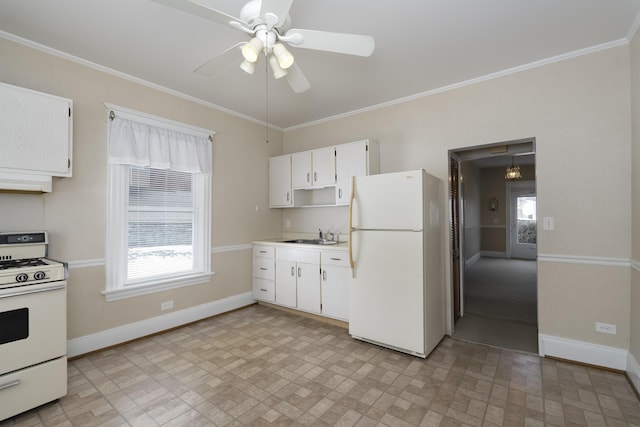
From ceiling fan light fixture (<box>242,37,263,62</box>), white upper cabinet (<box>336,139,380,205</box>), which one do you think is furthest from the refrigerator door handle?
ceiling fan light fixture (<box>242,37,263,62</box>)

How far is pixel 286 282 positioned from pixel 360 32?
293 cm

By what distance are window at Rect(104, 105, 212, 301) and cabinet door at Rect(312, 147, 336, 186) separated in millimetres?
1366

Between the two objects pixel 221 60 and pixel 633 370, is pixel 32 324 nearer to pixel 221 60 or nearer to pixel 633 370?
pixel 221 60

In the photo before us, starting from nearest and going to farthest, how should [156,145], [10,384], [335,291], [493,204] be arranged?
[10,384] < [156,145] < [335,291] < [493,204]

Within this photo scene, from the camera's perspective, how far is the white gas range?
1888 millimetres

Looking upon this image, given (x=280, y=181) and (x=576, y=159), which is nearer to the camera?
(x=576, y=159)

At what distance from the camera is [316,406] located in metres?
2.08

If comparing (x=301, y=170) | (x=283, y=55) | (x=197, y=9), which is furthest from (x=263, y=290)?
(x=197, y=9)

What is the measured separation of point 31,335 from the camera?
1.98 metres

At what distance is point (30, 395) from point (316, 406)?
1.87 m

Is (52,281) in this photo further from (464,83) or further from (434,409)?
(464,83)

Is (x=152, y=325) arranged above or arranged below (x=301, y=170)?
below

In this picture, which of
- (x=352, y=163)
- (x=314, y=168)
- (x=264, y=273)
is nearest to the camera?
(x=352, y=163)

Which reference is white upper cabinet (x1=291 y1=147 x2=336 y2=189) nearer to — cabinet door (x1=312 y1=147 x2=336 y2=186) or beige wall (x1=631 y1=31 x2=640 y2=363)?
cabinet door (x1=312 y1=147 x2=336 y2=186)
